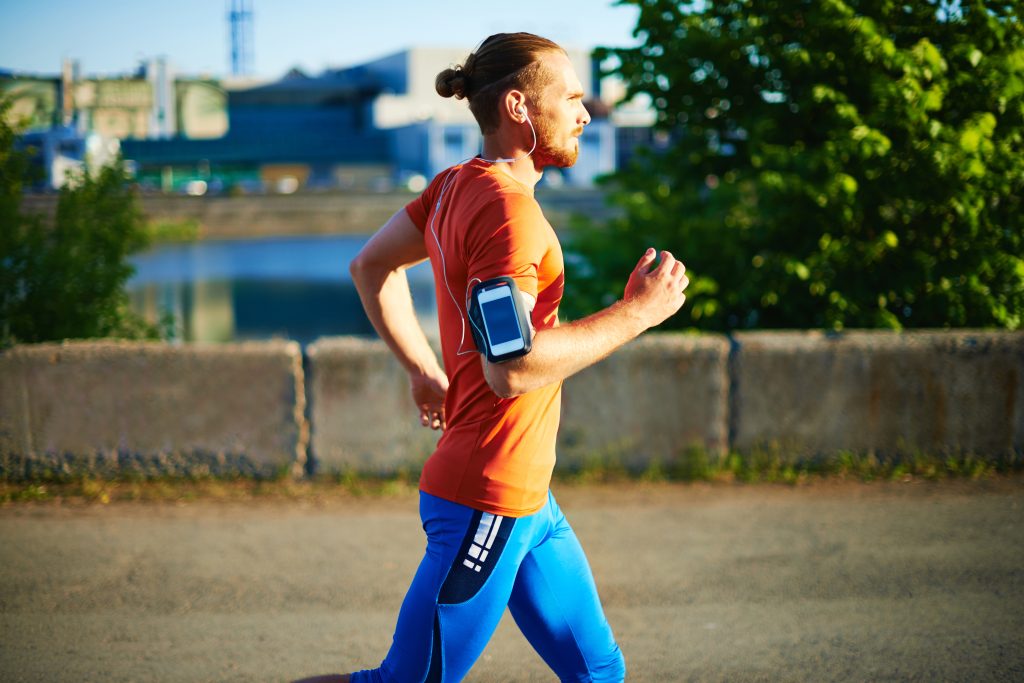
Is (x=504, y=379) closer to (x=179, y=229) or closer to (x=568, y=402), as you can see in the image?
(x=568, y=402)

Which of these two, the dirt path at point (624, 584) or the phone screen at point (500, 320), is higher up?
the phone screen at point (500, 320)

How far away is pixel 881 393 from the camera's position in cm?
612

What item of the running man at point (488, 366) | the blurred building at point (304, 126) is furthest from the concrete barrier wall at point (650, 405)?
the blurred building at point (304, 126)

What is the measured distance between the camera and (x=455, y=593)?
2.30m

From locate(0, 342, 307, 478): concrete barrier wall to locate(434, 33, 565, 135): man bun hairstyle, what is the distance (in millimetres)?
3885

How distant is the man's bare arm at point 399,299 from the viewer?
2693 mm

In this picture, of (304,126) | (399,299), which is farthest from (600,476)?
(304,126)

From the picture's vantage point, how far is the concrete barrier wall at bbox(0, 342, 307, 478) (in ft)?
19.3

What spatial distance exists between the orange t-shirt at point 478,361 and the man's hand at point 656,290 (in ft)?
0.62

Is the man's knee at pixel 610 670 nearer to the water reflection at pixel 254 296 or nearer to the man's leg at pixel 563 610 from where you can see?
the man's leg at pixel 563 610

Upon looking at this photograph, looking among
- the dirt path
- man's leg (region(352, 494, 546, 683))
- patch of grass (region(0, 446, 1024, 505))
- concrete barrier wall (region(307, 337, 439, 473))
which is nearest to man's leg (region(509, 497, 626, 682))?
man's leg (region(352, 494, 546, 683))

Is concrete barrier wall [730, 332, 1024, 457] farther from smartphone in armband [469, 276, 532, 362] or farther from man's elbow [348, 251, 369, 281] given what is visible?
smartphone in armband [469, 276, 532, 362]

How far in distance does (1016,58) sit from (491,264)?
539cm

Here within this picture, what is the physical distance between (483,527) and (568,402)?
12.4ft
